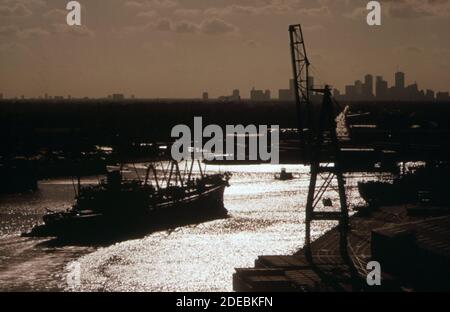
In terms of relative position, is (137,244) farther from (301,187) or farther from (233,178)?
(233,178)

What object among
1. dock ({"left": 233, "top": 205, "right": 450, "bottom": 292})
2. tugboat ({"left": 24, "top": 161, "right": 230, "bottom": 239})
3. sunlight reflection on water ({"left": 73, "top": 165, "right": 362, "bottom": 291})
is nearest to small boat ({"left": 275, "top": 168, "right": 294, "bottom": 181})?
sunlight reflection on water ({"left": 73, "top": 165, "right": 362, "bottom": 291})

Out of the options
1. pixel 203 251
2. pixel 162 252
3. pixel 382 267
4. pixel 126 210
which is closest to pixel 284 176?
pixel 126 210

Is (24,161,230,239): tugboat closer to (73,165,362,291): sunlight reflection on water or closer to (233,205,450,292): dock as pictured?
(73,165,362,291): sunlight reflection on water

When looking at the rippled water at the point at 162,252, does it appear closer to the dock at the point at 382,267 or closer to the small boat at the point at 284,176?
the dock at the point at 382,267

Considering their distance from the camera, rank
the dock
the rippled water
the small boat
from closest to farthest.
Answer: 1. the dock
2. the rippled water
3. the small boat
